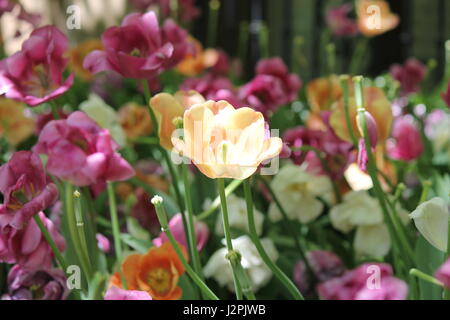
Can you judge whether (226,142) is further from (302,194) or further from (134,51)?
(302,194)

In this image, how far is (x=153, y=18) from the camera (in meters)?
0.58

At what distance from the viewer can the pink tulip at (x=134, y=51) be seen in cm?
55

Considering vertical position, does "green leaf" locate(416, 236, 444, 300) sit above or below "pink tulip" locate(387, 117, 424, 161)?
above

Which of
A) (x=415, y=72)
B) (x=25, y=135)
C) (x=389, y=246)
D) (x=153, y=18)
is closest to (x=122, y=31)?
(x=153, y=18)

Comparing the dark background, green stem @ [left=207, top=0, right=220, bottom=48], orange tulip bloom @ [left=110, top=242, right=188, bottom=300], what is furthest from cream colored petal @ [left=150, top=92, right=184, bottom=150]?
the dark background

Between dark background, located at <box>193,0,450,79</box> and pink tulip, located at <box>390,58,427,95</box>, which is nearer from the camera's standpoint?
pink tulip, located at <box>390,58,427,95</box>

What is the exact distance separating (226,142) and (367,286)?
0.20 m

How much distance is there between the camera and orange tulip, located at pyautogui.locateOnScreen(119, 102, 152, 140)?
101 cm

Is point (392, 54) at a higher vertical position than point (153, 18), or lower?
lower

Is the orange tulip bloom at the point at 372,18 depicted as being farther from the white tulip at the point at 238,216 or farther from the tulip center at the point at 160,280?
the tulip center at the point at 160,280

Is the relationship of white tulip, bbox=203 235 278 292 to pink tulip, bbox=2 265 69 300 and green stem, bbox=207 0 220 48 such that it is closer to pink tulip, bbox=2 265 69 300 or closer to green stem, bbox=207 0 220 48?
pink tulip, bbox=2 265 69 300

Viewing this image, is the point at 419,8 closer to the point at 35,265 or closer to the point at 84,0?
the point at 84,0

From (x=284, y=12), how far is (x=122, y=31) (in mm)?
2238

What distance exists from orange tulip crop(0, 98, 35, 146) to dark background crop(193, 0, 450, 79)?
1.50 m
